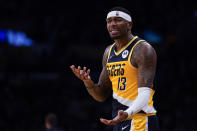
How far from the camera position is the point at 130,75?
3914 millimetres

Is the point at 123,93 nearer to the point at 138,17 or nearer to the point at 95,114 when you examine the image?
the point at 95,114

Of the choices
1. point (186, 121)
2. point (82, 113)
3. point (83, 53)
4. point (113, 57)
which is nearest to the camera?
point (113, 57)

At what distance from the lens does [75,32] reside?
1548 centimetres

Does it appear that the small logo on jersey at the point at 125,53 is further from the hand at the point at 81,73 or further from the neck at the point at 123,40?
the hand at the point at 81,73

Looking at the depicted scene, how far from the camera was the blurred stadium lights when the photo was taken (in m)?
14.2

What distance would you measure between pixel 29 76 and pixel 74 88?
1798 millimetres

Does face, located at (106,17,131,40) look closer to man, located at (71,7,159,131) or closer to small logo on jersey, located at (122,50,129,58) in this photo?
man, located at (71,7,159,131)

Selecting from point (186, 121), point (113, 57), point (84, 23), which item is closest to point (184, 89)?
point (186, 121)

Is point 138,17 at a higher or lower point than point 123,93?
higher

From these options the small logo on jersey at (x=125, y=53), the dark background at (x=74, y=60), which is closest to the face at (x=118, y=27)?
the small logo on jersey at (x=125, y=53)

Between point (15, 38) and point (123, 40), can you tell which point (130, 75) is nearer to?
point (123, 40)

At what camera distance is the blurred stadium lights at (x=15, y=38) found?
1425 cm

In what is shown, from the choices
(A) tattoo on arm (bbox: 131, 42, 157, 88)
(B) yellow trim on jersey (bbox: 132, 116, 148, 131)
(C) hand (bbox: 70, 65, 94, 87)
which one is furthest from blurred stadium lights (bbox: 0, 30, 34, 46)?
(B) yellow trim on jersey (bbox: 132, 116, 148, 131)

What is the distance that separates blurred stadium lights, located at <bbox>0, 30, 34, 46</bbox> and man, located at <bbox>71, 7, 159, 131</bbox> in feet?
35.0
